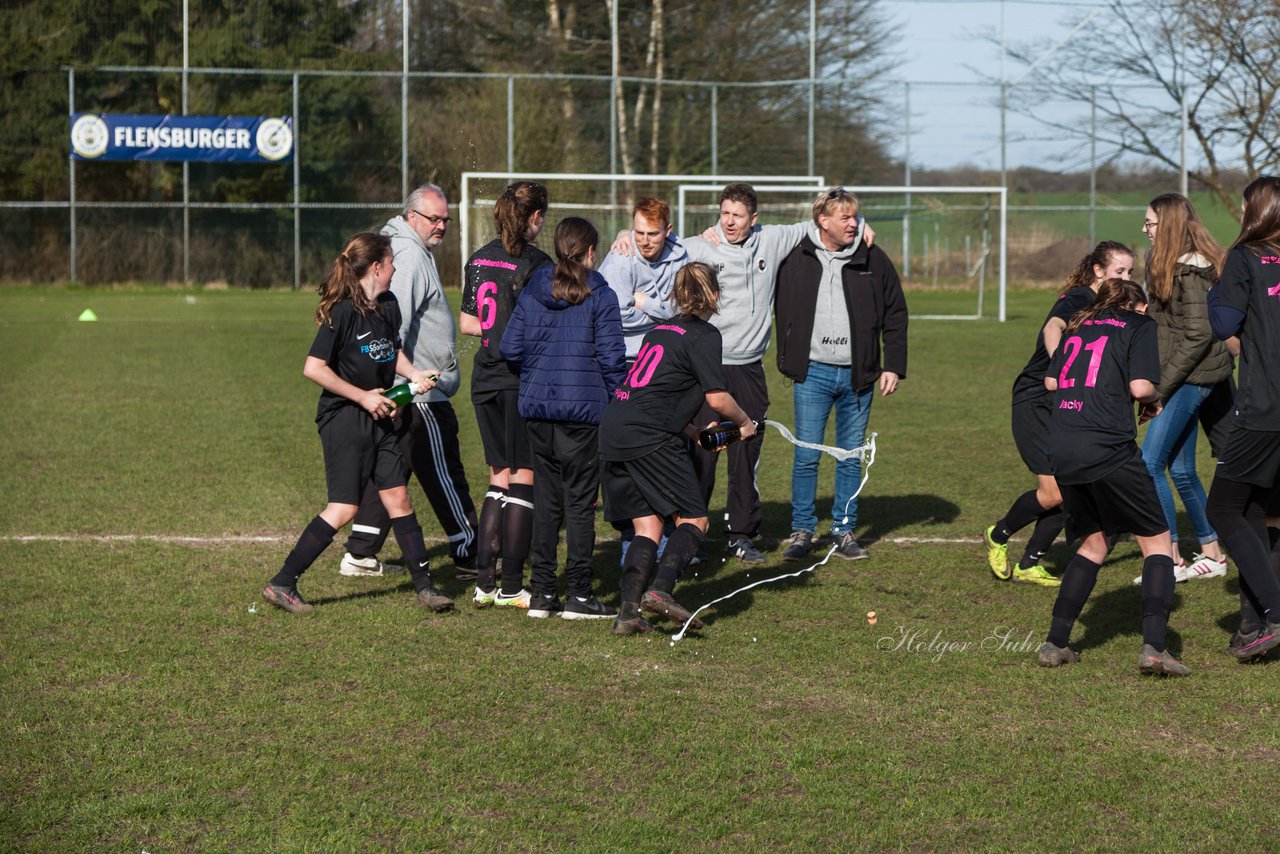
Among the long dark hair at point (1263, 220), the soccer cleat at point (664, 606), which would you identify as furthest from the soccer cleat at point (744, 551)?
the long dark hair at point (1263, 220)

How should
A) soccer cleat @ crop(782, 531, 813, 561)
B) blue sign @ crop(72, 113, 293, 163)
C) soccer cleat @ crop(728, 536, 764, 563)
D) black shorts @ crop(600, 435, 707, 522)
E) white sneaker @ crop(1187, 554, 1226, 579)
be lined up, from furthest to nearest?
blue sign @ crop(72, 113, 293, 163), soccer cleat @ crop(782, 531, 813, 561), soccer cleat @ crop(728, 536, 764, 563), white sneaker @ crop(1187, 554, 1226, 579), black shorts @ crop(600, 435, 707, 522)

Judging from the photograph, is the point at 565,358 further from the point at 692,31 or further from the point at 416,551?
the point at 692,31

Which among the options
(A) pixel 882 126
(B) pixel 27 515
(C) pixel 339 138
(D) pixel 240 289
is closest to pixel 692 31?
(A) pixel 882 126

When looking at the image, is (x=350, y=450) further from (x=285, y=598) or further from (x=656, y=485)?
(x=656, y=485)

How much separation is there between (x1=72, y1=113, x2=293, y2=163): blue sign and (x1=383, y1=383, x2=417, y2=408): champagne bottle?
2832cm

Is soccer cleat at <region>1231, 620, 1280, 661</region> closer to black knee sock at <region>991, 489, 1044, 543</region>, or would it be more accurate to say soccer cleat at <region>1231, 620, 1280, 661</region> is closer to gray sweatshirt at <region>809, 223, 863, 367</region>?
black knee sock at <region>991, 489, 1044, 543</region>

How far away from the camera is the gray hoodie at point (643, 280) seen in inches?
294

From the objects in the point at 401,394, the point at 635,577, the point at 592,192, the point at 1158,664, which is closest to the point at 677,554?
the point at 635,577

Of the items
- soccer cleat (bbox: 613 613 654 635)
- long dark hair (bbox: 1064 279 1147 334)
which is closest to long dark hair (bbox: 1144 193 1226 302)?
long dark hair (bbox: 1064 279 1147 334)

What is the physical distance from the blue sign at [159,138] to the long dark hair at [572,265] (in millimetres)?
28672

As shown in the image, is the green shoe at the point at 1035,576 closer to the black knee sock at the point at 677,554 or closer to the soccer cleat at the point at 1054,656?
the soccer cleat at the point at 1054,656

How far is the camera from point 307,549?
6.63 meters

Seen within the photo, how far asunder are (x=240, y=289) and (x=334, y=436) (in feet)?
91.7

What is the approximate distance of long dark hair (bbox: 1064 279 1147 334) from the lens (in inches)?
226
